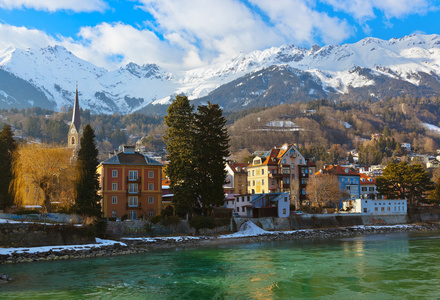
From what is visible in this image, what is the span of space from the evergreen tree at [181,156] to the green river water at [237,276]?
14826 millimetres

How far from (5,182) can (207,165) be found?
25422 millimetres

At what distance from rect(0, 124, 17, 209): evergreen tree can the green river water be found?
1837 centimetres

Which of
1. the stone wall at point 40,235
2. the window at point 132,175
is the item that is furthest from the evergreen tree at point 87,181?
the window at point 132,175

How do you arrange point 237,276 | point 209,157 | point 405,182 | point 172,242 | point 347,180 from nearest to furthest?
1. point 237,276
2. point 172,242
3. point 209,157
4. point 405,182
5. point 347,180

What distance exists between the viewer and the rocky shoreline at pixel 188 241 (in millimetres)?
37625

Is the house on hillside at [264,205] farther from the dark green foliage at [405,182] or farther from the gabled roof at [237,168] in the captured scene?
the dark green foliage at [405,182]

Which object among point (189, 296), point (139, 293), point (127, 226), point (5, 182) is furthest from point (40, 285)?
point (5, 182)

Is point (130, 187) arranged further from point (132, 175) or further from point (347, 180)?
point (347, 180)

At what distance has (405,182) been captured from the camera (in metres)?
88.8

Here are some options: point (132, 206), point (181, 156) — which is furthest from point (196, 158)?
point (132, 206)

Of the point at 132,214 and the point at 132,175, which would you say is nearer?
the point at 132,214

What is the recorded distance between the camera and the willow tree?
49688 millimetres

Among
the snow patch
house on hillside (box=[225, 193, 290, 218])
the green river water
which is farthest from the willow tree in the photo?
house on hillside (box=[225, 193, 290, 218])

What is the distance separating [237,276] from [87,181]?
28065 mm
